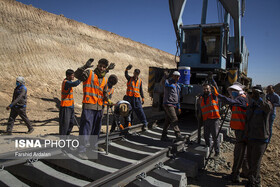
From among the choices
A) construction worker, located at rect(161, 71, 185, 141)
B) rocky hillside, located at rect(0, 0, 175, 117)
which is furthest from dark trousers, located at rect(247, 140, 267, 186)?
rocky hillside, located at rect(0, 0, 175, 117)

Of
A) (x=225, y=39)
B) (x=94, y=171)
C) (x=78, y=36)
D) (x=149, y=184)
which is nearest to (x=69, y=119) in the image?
(x=94, y=171)

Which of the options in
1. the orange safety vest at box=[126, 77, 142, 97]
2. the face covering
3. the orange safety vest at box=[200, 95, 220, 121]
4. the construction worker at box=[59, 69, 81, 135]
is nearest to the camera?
the face covering

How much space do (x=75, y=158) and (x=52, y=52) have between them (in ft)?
49.9

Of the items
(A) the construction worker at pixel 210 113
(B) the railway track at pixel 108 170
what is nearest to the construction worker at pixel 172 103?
(B) the railway track at pixel 108 170

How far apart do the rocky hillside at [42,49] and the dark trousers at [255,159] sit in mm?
10036

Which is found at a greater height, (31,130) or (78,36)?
(78,36)

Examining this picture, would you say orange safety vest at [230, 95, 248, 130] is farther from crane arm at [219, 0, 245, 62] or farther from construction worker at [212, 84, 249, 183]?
crane arm at [219, 0, 245, 62]

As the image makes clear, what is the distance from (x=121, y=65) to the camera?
23.3 metres

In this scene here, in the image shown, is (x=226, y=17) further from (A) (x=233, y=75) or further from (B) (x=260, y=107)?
(B) (x=260, y=107)

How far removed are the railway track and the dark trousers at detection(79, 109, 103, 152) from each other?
10.7 inches

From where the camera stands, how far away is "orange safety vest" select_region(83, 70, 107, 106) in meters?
3.80

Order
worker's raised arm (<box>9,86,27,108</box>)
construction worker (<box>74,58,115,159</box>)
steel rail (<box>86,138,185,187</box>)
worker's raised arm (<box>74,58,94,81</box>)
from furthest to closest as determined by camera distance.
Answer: worker's raised arm (<box>9,86,27,108</box>) < construction worker (<box>74,58,115,159</box>) < worker's raised arm (<box>74,58,94,81</box>) < steel rail (<box>86,138,185,187</box>)

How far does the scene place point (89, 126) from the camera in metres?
3.86

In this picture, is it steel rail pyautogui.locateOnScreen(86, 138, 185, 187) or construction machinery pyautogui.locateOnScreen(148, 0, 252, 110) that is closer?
steel rail pyautogui.locateOnScreen(86, 138, 185, 187)
